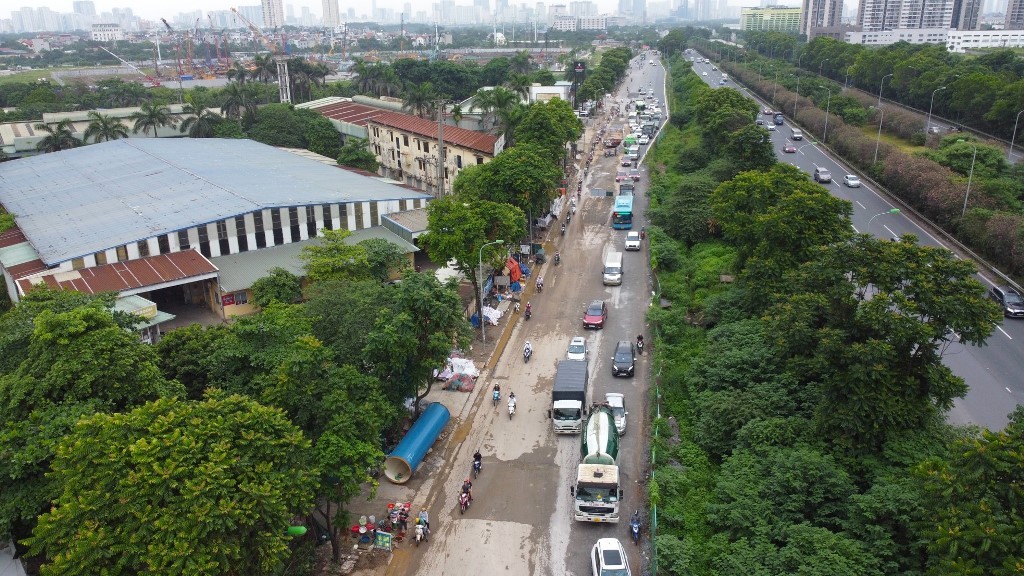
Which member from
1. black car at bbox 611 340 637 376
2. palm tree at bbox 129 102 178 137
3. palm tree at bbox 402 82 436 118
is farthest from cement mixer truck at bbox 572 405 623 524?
palm tree at bbox 129 102 178 137

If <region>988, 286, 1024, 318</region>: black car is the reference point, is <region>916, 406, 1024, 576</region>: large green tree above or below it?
above

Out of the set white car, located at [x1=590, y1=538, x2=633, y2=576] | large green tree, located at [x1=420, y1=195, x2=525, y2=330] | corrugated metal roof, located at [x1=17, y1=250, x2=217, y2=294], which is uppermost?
large green tree, located at [x1=420, y1=195, x2=525, y2=330]

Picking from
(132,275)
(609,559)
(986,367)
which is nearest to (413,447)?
(609,559)

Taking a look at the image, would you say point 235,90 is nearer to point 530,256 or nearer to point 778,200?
point 530,256

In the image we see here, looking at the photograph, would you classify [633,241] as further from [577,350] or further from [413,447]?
[413,447]

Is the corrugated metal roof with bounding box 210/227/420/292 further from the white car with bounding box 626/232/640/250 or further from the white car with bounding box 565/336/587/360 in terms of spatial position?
the white car with bounding box 626/232/640/250

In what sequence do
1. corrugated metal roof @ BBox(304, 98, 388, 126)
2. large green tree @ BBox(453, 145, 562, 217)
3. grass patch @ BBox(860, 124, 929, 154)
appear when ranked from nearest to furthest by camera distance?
large green tree @ BBox(453, 145, 562, 217) < grass patch @ BBox(860, 124, 929, 154) < corrugated metal roof @ BBox(304, 98, 388, 126)

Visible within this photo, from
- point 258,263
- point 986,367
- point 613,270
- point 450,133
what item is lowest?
point 986,367

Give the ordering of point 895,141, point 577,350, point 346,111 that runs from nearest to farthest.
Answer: point 577,350
point 895,141
point 346,111
